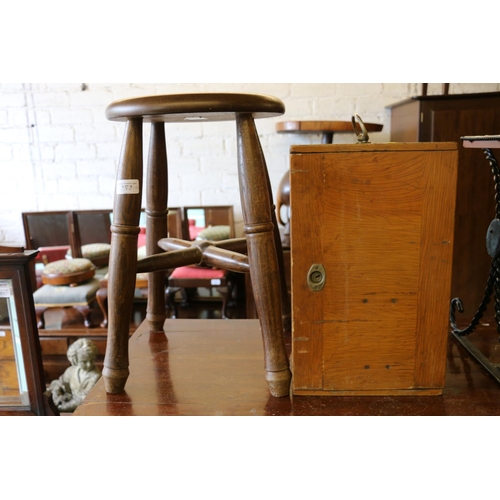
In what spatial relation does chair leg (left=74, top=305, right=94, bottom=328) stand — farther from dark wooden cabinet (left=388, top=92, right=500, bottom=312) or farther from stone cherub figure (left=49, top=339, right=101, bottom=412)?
dark wooden cabinet (left=388, top=92, right=500, bottom=312)

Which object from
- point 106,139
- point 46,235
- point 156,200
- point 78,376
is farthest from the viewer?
point 46,235

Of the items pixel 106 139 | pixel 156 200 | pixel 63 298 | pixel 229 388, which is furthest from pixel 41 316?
pixel 229 388

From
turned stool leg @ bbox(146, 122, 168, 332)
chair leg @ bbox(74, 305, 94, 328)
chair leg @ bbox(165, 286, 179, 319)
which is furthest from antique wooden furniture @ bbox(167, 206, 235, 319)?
turned stool leg @ bbox(146, 122, 168, 332)

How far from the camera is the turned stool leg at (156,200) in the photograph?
40.1 inches

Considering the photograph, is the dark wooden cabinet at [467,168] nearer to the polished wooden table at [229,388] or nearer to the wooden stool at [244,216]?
the polished wooden table at [229,388]

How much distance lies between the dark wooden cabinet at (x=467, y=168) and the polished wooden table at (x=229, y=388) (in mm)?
857

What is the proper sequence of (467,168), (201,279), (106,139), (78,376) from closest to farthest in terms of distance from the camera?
1. (467,168)
2. (78,376)
3. (201,279)
4. (106,139)

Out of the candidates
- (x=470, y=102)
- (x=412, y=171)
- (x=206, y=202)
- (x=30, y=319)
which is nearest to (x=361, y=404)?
(x=412, y=171)

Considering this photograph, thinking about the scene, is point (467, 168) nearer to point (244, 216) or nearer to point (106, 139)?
point (244, 216)

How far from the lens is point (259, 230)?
762 mm

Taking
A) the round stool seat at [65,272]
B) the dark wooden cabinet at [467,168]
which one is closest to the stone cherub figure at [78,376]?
the round stool seat at [65,272]

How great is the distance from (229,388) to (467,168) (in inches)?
54.1

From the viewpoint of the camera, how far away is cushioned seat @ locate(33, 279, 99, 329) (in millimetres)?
2293

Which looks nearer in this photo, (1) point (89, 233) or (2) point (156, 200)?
(2) point (156, 200)
